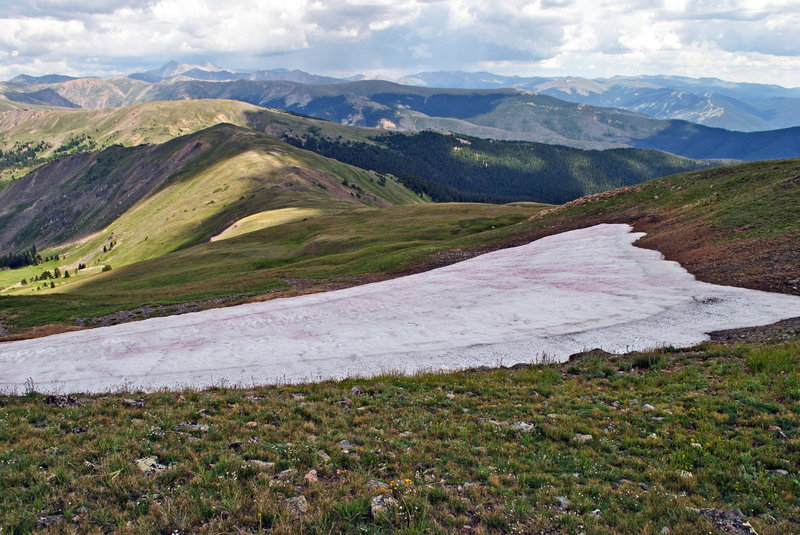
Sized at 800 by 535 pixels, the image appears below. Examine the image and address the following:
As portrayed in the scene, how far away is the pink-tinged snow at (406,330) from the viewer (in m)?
21.4

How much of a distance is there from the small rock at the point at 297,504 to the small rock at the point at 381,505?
4.49 feet

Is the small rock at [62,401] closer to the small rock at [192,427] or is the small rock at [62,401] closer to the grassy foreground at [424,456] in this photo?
the grassy foreground at [424,456]

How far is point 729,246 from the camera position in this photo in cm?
3491

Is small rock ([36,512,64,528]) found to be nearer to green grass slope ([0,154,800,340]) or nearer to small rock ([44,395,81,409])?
small rock ([44,395,81,409])

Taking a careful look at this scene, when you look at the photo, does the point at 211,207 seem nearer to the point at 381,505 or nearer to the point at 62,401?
the point at 62,401

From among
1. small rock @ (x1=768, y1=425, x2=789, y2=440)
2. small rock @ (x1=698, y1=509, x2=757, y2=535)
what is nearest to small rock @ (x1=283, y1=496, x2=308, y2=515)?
small rock @ (x1=698, y1=509, x2=757, y2=535)

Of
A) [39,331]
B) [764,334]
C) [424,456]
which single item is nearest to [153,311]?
[39,331]

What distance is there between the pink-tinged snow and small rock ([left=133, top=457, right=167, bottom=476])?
28.7 ft

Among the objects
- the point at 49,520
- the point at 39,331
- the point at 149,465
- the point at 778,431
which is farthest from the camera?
the point at 39,331

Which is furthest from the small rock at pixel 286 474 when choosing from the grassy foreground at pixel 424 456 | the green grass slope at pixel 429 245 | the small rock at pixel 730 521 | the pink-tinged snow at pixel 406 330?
the green grass slope at pixel 429 245

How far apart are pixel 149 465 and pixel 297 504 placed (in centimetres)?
423

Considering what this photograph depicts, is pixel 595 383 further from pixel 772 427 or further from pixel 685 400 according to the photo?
pixel 772 427

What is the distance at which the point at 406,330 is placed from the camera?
2714 centimetres

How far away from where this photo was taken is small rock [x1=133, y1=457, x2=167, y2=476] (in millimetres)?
10180
